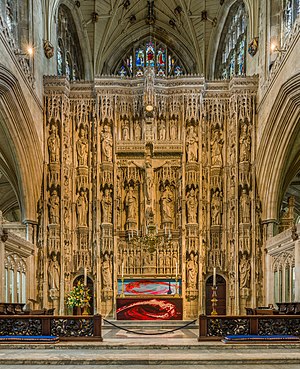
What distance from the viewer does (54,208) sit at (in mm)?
22125

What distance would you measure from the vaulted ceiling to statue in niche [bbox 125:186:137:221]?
9.83 metres

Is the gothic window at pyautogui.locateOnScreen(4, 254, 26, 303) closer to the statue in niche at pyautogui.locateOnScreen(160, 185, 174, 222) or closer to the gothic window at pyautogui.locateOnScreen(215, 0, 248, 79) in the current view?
the statue in niche at pyautogui.locateOnScreen(160, 185, 174, 222)

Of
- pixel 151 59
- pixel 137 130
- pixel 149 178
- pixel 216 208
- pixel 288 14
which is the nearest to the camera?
pixel 288 14

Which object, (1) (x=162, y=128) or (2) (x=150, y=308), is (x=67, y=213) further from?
(2) (x=150, y=308)

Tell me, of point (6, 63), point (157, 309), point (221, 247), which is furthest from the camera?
point (221, 247)

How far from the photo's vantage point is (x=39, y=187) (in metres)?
22.2

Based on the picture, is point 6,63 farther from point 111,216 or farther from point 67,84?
point 111,216

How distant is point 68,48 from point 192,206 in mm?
11220

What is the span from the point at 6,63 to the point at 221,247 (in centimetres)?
1068

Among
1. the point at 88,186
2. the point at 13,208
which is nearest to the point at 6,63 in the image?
the point at 88,186

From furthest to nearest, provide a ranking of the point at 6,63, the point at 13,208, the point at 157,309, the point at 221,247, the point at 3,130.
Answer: the point at 13,208 < the point at 221,247 < the point at 3,130 < the point at 157,309 < the point at 6,63

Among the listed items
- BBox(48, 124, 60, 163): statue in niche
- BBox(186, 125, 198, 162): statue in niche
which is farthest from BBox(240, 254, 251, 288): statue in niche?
BBox(48, 124, 60, 163): statue in niche

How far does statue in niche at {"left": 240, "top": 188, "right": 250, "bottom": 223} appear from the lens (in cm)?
2200

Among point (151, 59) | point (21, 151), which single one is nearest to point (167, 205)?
point (21, 151)
